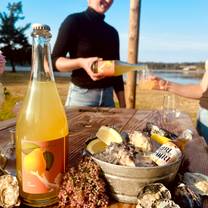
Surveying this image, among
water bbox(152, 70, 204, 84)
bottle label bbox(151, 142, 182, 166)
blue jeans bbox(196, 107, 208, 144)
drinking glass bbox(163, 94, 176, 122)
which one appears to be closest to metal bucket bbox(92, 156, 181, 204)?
bottle label bbox(151, 142, 182, 166)

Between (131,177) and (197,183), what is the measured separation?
0.65 feet

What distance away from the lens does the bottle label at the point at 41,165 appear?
65 cm

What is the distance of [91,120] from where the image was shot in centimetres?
164

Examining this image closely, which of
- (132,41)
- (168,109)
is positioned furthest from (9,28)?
(168,109)

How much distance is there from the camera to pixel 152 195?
62 centimetres

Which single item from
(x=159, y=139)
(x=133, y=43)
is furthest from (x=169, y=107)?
(x=133, y=43)

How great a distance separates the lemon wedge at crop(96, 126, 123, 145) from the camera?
2.55 feet

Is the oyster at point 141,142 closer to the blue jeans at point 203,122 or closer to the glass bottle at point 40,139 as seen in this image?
the glass bottle at point 40,139

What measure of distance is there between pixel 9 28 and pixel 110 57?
24921 mm

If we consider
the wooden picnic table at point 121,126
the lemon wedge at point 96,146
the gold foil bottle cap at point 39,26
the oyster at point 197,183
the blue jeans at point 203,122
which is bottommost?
the blue jeans at point 203,122

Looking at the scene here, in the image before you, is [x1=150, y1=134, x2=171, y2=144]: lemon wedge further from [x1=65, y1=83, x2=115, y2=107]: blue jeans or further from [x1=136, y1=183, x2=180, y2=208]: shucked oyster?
[x1=65, y1=83, x2=115, y2=107]: blue jeans

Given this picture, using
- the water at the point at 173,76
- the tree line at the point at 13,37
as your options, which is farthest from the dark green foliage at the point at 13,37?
the water at the point at 173,76

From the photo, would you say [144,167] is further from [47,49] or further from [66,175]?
Answer: [47,49]

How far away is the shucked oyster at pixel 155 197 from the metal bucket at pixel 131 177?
2 centimetres
